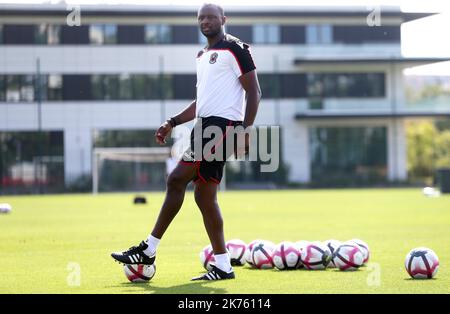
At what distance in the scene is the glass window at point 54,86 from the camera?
58.7 m

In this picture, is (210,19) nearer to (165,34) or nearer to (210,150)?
(210,150)

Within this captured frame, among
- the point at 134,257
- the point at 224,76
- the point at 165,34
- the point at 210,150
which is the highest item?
the point at 165,34

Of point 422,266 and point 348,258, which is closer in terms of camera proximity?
point 422,266

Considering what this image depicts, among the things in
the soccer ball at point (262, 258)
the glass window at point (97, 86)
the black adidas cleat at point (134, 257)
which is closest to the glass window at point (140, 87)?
the glass window at point (97, 86)

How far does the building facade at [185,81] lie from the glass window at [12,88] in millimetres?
64

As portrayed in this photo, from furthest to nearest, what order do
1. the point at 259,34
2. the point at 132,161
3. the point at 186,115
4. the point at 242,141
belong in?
the point at 259,34, the point at 132,161, the point at 186,115, the point at 242,141

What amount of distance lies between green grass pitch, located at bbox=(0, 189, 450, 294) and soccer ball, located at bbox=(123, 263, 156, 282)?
0.10 m

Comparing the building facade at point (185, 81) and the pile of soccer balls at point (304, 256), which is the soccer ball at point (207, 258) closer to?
the pile of soccer balls at point (304, 256)

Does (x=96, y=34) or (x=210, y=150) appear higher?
(x=96, y=34)

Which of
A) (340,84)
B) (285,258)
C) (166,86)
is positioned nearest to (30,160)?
(166,86)

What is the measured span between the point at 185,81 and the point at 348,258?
50.5 m

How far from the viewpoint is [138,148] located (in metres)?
59.3

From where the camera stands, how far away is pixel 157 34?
60156 millimetres

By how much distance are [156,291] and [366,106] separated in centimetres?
5433
